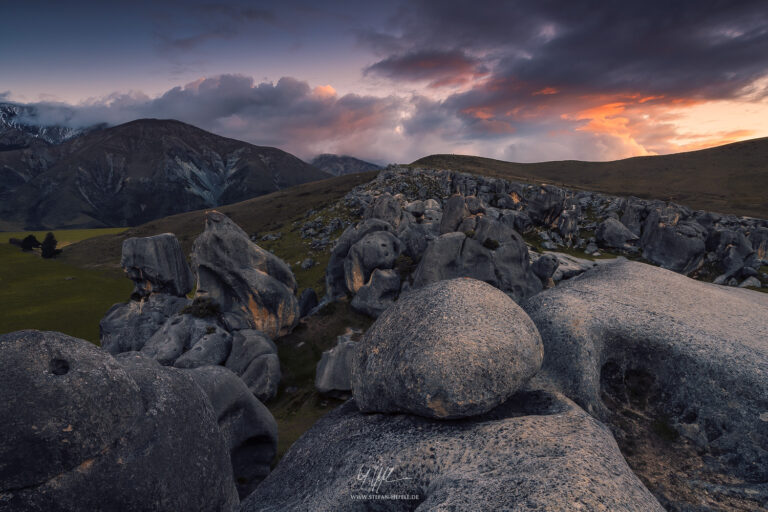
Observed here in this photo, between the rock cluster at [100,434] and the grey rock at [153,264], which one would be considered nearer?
the rock cluster at [100,434]

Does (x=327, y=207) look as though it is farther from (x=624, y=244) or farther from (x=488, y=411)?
(x=488, y=411)

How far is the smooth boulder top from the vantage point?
30.6 feet

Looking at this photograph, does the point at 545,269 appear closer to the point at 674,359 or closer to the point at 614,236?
the point at 674,359

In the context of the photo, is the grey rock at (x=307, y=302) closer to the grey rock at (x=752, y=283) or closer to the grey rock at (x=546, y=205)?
the grey rock at (x=752, y=283)

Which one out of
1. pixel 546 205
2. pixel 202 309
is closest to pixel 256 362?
pixel 202 309

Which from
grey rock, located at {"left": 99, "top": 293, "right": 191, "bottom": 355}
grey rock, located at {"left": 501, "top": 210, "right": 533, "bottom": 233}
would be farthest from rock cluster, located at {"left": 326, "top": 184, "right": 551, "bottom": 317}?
grey rock, located at {"left": 501, "top": 210, "right": 533, "bottom": 233}

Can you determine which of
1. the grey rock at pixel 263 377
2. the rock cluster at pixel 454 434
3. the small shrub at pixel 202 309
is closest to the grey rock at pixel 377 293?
the grey rock at pixel 263 377

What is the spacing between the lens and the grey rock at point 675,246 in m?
60.5

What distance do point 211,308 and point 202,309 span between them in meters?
0.94

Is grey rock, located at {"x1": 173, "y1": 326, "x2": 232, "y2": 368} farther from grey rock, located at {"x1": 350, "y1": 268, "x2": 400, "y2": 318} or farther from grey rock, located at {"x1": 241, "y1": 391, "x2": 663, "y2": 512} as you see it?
grey rock, located at {"x1": 241, "y1": 391, "x2": 663, "y2": 512}

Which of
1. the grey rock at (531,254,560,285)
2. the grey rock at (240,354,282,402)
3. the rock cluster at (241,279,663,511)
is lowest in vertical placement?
the grey rock at (240,354,282,402)

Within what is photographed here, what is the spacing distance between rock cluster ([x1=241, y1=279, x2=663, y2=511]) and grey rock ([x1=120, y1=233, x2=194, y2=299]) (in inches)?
1573

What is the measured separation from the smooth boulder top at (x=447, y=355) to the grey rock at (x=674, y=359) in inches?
106

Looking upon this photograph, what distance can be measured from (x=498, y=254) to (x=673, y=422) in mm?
32329
